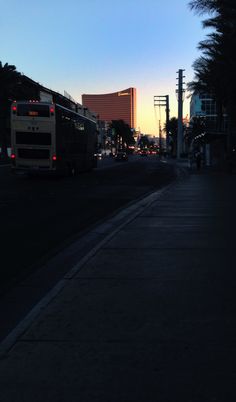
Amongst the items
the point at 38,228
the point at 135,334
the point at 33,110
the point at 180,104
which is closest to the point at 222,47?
the point at 33,110

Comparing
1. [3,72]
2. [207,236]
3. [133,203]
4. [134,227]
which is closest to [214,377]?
[207,236]

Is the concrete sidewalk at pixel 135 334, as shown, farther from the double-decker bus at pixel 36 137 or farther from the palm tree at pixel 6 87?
the palm tree at pixel 6 87

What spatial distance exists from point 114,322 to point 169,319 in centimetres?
55

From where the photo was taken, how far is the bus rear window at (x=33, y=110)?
93.7 ft

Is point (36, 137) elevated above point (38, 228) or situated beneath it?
elevated above

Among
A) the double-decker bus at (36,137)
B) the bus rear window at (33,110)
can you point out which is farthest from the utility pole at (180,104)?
the bus rear window at (33,110)

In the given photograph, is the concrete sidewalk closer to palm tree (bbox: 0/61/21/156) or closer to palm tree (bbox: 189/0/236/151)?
palm tree (bbox: 189/0/236/151)

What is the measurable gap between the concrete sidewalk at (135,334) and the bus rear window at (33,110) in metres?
20.4

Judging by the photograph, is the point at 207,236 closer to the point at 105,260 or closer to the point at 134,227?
the point at 134,227

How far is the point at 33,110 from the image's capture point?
94.1ft

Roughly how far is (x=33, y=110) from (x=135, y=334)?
24.8m

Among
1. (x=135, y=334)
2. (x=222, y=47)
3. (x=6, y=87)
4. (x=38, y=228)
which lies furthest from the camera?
(x=6, y=87)

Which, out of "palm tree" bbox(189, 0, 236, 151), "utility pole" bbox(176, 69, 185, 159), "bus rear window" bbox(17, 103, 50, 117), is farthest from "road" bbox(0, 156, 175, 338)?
"utility pole" bbox(176, 69, 185, 159)

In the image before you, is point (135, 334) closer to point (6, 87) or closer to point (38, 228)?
point (38, 228)
